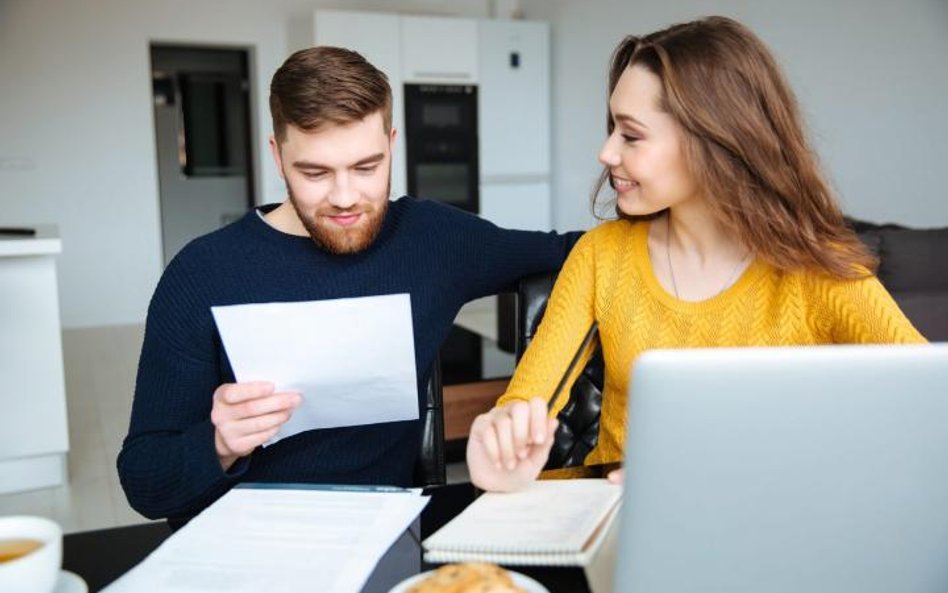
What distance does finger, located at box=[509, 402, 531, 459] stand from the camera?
0.89m

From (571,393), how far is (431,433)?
26 centimetres

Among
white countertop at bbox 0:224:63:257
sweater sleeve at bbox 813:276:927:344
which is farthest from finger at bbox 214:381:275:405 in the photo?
white countertop at bbox 0:224:63:257

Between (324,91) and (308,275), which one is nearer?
(324,91)

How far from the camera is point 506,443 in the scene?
0.89m

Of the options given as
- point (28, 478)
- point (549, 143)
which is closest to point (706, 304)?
point (28, 478)

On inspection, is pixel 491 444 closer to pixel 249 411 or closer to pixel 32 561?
pixel 249 411

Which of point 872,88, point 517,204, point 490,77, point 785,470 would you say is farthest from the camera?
point 517,204

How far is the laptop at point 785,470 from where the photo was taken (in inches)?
20.5

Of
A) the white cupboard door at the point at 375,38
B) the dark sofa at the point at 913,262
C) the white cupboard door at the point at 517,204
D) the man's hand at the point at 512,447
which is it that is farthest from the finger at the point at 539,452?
the white cupboard door at the point at 517,204

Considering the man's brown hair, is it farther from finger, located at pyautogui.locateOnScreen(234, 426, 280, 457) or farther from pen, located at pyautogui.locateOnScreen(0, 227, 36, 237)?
pen, located at pyautogui.locateOnScreen(0, 227, 36, 237)

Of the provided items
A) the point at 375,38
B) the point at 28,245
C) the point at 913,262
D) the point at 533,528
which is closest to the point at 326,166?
the point at 533,528

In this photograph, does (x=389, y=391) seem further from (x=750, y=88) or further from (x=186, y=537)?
(x=750, y=88)

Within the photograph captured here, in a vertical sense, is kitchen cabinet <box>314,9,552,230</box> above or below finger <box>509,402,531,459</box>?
above

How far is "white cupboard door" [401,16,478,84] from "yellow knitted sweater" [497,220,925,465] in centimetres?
490
